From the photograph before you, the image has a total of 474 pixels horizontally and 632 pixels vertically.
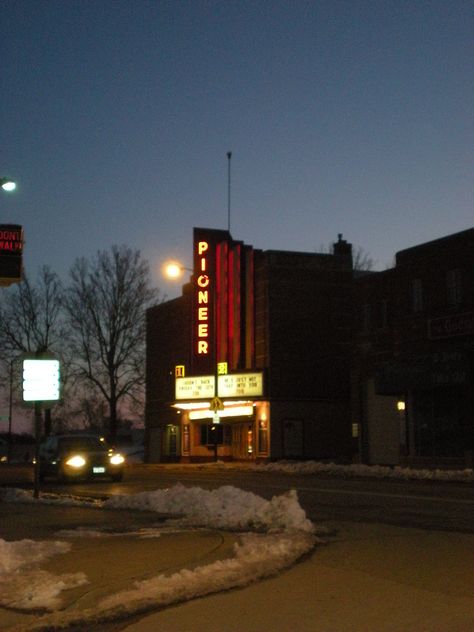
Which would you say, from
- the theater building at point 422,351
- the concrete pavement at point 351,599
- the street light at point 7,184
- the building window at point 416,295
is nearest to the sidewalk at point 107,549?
the concrete pavement at point 351,599

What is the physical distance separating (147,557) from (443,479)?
20.5m

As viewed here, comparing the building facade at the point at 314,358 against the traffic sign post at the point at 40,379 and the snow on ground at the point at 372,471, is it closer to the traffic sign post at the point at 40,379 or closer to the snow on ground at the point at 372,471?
the snow on ground at the point at 372,471

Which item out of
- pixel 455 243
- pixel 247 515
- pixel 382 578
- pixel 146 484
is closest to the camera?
pixel 382 578

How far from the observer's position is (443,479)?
3030cm

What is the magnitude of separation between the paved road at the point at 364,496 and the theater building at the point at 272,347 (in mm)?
15154

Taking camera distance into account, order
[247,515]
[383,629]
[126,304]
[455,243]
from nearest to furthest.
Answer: [383,629] < [247,515] < [455,243] < [126,304]

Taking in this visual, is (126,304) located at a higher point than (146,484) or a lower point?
higher

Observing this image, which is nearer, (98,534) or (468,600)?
(468,600)

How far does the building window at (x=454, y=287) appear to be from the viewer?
37125mm

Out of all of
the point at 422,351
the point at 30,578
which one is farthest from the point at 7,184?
the point at 422,351

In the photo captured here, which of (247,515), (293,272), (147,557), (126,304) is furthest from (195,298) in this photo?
(147,557)

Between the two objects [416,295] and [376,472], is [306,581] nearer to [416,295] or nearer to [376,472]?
[376,472]

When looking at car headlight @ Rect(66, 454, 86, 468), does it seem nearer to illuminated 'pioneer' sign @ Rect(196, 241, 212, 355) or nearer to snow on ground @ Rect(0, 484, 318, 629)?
snow on ground @ Rect(0, 484, 318, 629)

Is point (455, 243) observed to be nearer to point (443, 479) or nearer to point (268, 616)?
point (443, 479)
